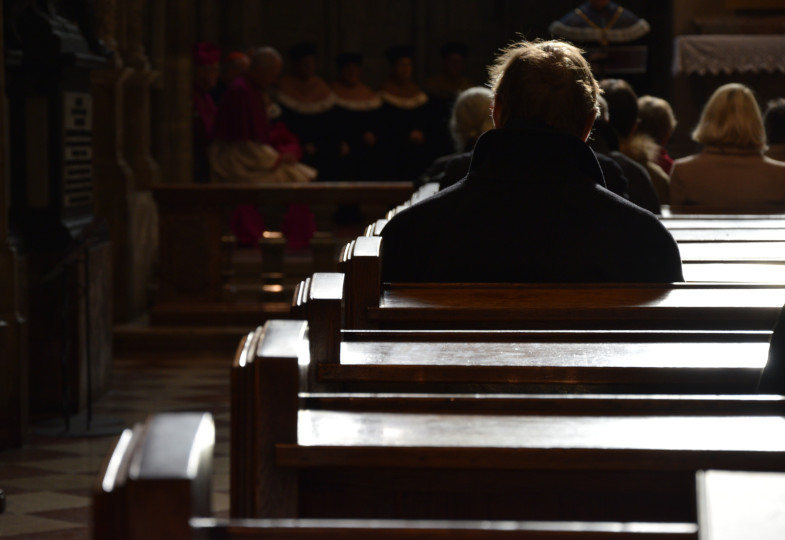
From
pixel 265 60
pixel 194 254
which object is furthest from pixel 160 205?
pixel 265 60

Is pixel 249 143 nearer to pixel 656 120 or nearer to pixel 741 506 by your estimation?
pixel 656 120

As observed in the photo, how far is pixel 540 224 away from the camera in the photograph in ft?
11.1

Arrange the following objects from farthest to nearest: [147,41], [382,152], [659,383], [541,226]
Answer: [382,152]
[147,41]
[541,226]
[659,383]

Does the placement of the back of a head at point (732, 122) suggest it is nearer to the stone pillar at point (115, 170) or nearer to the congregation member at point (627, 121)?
the congregation member at point (627, 121)

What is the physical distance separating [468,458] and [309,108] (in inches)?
504

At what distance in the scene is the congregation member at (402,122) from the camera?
1445cm

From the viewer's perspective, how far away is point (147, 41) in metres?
11.4

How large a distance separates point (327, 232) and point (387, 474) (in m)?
8.59

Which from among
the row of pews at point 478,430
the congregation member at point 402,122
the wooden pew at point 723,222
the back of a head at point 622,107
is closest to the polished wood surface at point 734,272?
the row of pews at point 478,430

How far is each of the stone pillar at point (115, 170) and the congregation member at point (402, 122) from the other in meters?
4.71

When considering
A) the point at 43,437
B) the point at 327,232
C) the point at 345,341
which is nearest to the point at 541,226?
the point at 345,341

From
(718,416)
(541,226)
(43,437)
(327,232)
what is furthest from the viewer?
(327,232)

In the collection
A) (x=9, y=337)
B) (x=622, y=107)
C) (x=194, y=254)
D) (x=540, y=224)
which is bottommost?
(x=194, y=254)

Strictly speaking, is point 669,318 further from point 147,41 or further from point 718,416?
point 147,41
